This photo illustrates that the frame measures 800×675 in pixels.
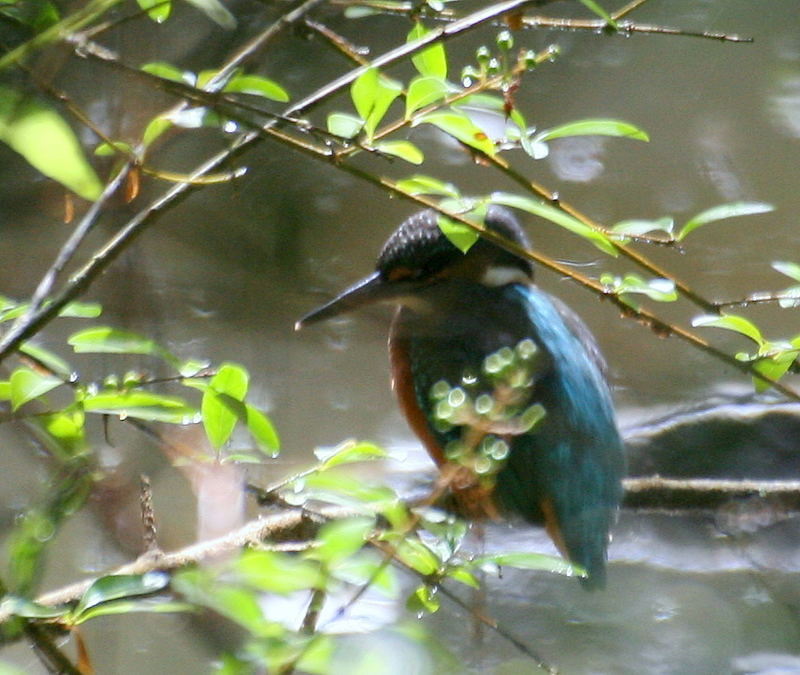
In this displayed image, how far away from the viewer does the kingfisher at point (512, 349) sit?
1417 mm

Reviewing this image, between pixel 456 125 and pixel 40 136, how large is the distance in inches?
10.4

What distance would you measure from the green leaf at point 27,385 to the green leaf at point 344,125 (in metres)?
0.20

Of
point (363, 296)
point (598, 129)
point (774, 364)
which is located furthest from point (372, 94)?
point (363, 296)

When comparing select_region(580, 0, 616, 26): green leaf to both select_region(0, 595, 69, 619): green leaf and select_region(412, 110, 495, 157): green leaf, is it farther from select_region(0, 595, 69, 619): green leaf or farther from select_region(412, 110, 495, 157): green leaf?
select_region(0, 595, 69, 619): green leaf

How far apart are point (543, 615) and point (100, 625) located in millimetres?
1138

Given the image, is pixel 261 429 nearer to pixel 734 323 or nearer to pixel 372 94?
pixel 372 94

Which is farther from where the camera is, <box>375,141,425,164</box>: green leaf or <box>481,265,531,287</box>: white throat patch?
<box>481,265,531,287</box>: white throat patch

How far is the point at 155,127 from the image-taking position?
1.82ft

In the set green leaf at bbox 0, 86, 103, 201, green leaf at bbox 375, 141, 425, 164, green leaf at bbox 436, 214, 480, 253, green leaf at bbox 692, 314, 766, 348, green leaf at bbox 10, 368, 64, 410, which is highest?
green leaf at bbox 0, 86, 103, 201

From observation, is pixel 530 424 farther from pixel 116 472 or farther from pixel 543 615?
pixel 543 615

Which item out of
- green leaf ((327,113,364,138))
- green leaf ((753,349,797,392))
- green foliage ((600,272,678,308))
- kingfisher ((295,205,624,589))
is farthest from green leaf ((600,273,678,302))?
kingfisher ((295,205,624,589))

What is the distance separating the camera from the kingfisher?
1.42m

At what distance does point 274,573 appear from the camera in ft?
1.30

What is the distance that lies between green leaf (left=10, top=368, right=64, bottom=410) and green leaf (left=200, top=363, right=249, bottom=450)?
75 millimetres
